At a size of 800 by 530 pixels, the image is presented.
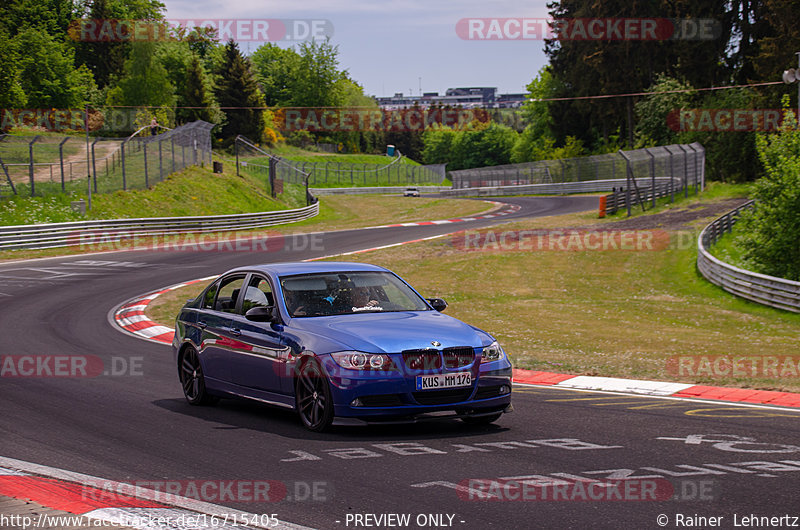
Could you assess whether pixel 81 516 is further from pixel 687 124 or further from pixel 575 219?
pixel 687 124

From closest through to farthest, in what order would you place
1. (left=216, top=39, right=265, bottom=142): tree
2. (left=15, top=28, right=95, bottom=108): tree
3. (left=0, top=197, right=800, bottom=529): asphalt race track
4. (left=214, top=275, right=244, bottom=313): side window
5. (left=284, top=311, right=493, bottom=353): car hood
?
(left=0, top=197, right=800, bottom=529): asphalt race track, (left=284, top=311, right=493, bottom=353): car hood, (left=214, top=275, right=244, bottom=313): side window, (left=15, top=28, right=95, bottom=108): tree, (left=216, top=39, right=265, bottom=142): tree

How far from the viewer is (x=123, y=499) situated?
5.74 meters

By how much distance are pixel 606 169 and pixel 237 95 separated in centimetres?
4765

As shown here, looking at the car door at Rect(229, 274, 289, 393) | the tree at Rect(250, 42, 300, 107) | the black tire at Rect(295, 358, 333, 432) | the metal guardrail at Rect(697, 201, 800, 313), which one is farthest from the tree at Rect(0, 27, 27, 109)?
the tree at Rect(250, 42, 300, 107)

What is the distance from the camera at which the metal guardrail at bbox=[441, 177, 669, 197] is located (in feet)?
243

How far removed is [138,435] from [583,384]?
5576mm

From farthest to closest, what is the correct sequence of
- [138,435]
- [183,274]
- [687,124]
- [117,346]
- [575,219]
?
[687,124] → [575,219] → [183,274] → [117,346] → [138,435]

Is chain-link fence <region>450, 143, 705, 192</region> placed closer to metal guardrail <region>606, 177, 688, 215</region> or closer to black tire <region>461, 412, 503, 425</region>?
metal guardrail <region>606, 177, 688, 215</region>

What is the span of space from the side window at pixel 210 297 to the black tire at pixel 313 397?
2.40 m

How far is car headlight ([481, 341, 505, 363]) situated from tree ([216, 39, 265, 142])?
9712cm

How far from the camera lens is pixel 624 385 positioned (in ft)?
35.8

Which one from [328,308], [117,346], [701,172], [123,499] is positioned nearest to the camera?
[123,499]

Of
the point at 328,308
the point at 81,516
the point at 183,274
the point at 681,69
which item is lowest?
the point at 183,274

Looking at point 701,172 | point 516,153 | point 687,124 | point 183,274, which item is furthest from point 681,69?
point 516,153
